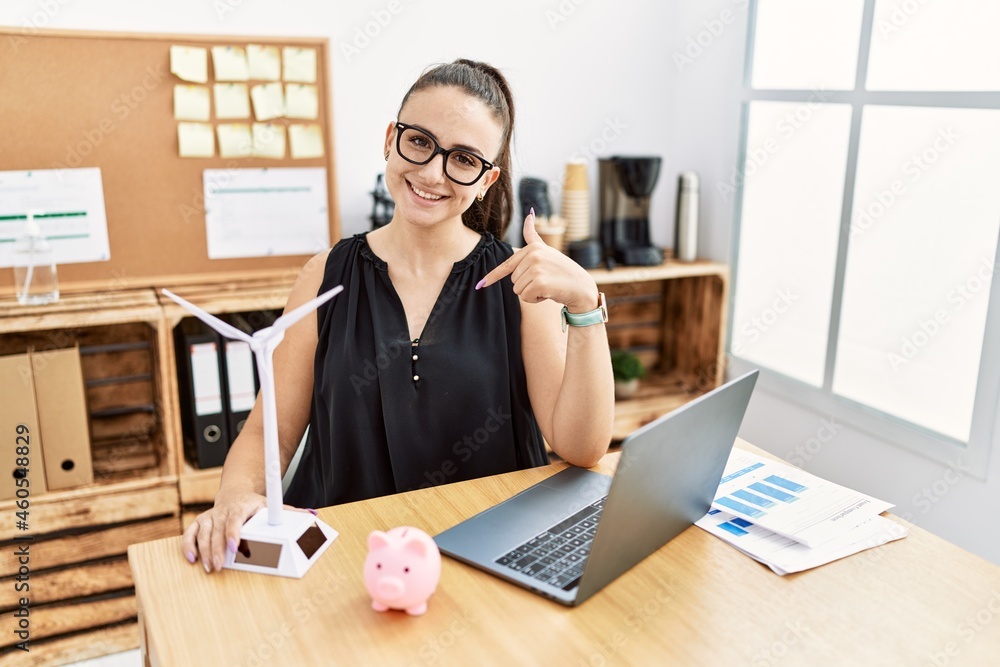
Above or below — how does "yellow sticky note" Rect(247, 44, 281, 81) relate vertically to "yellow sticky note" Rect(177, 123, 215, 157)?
above

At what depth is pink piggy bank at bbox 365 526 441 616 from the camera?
38.8 inches

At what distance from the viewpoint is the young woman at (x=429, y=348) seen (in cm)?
148

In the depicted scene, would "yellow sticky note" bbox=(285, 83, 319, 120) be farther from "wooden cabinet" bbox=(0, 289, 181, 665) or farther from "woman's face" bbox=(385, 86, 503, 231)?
"woman's face" bbox=(385, 86, 503, 231)

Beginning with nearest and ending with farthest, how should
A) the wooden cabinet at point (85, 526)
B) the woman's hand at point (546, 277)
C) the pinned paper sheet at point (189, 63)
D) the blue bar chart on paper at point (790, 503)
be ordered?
the blue bar chart on paper at point (790, 503), the woman's hand at point (546, 277), the wooden cabinet at point (85, 526), the pinned paper sheet at point (189, 63)

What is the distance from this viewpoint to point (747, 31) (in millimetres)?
2869

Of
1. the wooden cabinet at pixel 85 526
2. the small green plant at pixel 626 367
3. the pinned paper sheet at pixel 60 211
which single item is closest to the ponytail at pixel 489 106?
the wooden cabinet at pixel 85 526

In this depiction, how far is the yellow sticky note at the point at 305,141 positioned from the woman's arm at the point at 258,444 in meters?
1.03

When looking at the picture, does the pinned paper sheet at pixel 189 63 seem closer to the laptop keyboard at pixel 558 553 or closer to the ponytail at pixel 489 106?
the ponytail at pixel 489 106

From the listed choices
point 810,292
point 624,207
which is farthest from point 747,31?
point 810,292

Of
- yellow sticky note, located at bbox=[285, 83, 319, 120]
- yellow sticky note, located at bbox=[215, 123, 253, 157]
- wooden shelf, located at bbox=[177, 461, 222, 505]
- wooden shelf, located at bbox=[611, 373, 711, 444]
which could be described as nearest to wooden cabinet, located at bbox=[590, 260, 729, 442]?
wooden shelf, located at bbox=[611, 373, 711, 444]

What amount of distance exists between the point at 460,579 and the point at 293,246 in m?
1.75

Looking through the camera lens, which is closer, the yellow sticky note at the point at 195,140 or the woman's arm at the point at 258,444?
the woman's arm at the point at 258,444

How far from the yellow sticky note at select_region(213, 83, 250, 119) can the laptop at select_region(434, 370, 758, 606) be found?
1.66 metres

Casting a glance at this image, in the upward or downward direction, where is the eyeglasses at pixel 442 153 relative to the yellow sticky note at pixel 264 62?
downward
